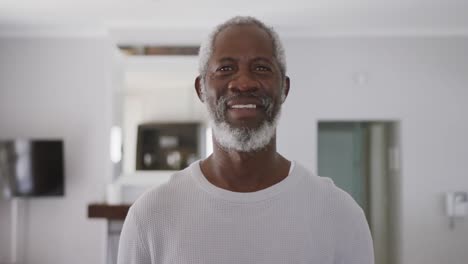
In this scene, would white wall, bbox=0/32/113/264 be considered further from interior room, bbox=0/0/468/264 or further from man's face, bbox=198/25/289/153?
man's face, bbox=198/25/289/153

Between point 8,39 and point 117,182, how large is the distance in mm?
1685

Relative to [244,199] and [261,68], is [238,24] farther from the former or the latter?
[244,199]

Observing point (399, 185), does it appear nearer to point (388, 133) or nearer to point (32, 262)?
point (388, 133)

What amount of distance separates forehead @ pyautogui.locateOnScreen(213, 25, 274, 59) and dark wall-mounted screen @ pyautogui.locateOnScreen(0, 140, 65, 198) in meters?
3.40

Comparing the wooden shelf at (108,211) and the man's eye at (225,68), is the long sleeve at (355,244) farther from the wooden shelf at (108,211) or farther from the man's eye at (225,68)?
the wooden shelf at (108,211)

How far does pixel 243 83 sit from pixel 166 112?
3.17 m

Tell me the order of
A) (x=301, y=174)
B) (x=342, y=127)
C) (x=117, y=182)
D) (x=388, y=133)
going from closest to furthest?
(x=301, y=174), (x=117, y=182), (x=388, y=133), (x=342, y=127)

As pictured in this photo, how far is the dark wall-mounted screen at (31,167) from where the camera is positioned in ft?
12.4

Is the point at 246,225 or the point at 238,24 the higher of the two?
the point at 238,24

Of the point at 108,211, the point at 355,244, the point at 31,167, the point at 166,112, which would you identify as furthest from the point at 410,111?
the point at 355,244

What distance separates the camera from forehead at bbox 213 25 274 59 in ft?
2.67

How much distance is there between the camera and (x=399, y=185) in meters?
4.10

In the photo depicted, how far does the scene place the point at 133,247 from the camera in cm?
84

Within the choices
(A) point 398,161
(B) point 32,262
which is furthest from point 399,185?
(B) point 32,262
